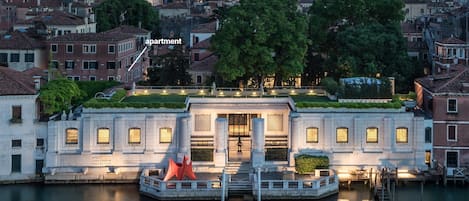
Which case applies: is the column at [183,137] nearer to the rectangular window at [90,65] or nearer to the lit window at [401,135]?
the lit window at [401,135]

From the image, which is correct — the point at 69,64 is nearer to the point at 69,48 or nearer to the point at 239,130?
the point at 69,48

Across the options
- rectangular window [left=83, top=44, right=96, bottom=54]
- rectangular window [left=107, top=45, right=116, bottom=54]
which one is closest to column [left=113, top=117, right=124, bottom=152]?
rectangular window [left=83, top=44, right=96, bottom=54]

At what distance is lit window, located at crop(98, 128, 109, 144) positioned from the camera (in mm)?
46219

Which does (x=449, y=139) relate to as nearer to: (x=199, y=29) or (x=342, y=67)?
(x=342, y=67)

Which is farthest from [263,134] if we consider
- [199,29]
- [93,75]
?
[199,29]

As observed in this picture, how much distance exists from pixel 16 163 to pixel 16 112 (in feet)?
8.11

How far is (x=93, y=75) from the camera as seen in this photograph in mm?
66438

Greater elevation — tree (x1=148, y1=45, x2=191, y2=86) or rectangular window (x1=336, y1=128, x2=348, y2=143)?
tree (x1=148, y1=45, x2=191, y2=86)

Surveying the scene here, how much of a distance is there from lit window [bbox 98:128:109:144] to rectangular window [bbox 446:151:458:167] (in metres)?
16.8

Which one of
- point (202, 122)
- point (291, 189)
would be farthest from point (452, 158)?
point (202, 122)

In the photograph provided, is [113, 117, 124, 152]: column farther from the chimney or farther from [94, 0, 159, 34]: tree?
[94, 0, 159, 34]: tree

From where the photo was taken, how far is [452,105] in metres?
47.0

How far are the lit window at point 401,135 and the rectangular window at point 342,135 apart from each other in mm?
2550

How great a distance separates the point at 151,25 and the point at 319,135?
48351 mm
